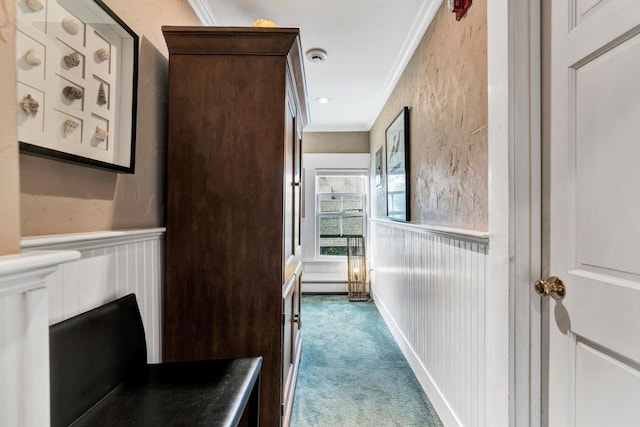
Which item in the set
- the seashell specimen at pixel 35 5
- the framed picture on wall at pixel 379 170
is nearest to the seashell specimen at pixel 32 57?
the seashell specimen at pixel 35 5

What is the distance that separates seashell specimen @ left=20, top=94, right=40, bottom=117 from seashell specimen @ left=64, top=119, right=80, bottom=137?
9cm

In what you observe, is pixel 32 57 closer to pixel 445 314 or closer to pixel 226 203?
pixel 226 203

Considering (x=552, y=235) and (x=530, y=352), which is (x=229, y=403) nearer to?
(x=530, y=352)

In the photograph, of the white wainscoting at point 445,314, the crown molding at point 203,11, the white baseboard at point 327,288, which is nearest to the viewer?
the white wainscoting at point 445,314

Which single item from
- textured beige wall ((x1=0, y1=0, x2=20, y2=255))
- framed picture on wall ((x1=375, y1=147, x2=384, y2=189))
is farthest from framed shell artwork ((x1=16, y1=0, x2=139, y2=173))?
framed picture on wall ((x1=375, y1=147, x2=384, y2=189))

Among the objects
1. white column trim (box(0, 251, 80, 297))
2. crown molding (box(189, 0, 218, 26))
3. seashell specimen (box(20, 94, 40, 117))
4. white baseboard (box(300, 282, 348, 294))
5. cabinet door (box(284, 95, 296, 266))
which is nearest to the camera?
white column trim (box(0, 251, 80, 297))

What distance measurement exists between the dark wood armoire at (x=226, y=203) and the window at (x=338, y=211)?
10.0ft

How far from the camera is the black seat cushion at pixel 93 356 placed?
0.77 meters

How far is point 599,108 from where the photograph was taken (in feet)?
2.72

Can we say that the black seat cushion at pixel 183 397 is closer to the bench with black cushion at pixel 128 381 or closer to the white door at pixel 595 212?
the bench with black cushion at pixel 128 381

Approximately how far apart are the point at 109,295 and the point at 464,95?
166 cm

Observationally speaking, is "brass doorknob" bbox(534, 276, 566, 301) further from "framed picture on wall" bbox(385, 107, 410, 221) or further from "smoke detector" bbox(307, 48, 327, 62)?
"smoke detector" bbox(307, 48, 327, 62)

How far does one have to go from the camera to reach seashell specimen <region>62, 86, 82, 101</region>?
84 centimetres

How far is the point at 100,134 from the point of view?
38.3 inches
